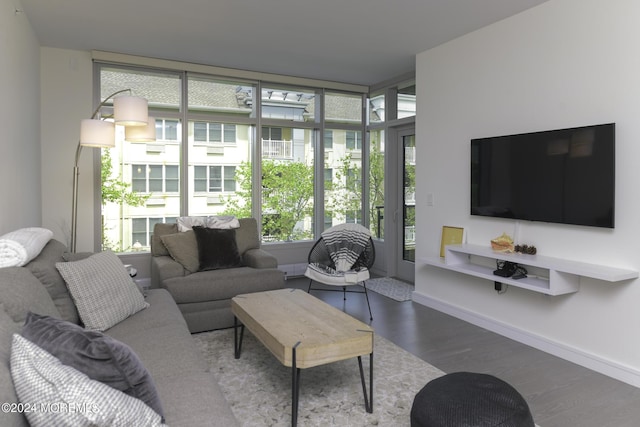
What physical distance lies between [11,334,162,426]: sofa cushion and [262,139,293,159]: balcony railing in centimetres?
465

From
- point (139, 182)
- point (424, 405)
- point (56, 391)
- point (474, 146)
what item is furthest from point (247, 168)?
point (56, 391)

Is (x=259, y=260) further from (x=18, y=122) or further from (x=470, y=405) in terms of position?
(x=470, y=405)

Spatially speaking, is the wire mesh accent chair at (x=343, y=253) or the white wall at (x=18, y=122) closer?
the white wall at (x=18, y=122)

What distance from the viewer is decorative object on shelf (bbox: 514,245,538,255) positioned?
335 cm

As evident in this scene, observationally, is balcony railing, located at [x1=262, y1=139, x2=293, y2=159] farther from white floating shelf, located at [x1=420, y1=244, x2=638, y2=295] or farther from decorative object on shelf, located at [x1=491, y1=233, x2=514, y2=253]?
decorative object on shelf, located at [x1=491, y1=233, x2=514, y2=253]

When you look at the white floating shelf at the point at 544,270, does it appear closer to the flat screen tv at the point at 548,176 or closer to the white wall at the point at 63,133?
the flat screen tv at the point at 548,176

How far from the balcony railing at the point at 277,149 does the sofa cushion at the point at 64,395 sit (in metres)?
4.65

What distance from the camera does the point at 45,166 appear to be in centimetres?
453

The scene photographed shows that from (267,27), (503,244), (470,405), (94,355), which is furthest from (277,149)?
(94,355)

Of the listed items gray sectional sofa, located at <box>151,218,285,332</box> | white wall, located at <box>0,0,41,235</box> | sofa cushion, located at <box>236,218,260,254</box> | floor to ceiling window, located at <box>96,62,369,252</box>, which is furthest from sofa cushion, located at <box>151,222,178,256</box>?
white wall, located at <box>0,0,41,235</box>

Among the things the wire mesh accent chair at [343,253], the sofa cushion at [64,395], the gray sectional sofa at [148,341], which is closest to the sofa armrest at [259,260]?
the wire mesh accent chair at [343,253]

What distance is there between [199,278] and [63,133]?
2517 millimetres

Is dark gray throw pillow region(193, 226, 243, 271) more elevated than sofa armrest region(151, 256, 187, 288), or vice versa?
dark gray throw pillow region(193, 226, 243, 271)

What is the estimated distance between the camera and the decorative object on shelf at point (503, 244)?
348 centimetres
